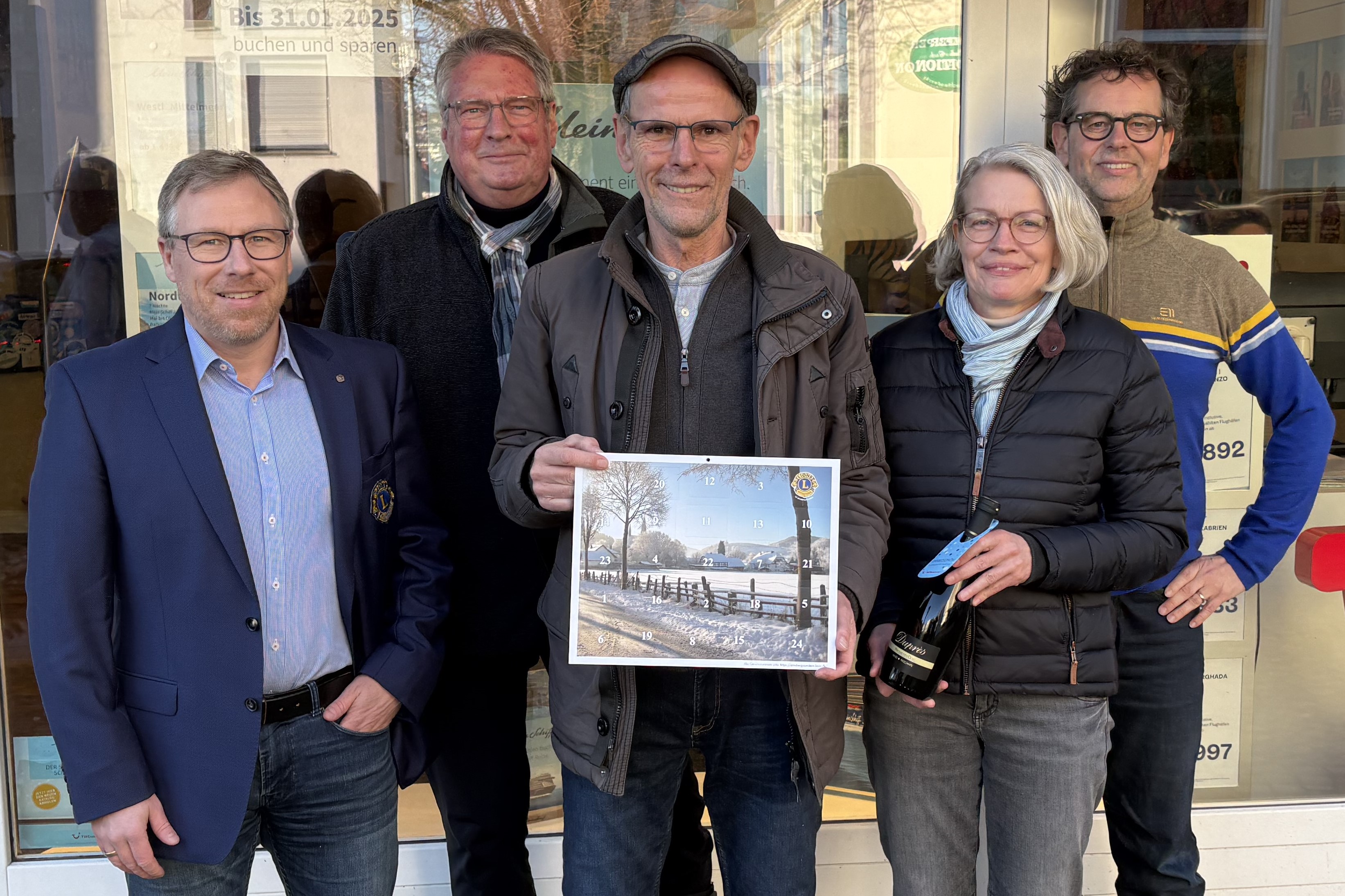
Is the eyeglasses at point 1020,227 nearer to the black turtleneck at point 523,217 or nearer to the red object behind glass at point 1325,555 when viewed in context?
the black turtleneck at point 523,217

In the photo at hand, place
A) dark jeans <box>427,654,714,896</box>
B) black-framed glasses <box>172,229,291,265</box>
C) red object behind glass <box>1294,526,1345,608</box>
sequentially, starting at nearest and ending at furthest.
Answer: black-framed glasses <box>172,229,291,265</box>, dark jeans <box>427,654,714,896</box>, red object behind glass <box>1294,526,1345,608</box>

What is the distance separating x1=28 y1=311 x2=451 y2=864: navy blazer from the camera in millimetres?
1991

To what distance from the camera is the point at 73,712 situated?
6.50 feet

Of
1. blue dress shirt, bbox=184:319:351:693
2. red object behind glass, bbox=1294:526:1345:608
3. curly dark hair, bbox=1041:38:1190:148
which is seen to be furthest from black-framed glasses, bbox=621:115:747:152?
red object behind glass, bbox=1294:526:1345:608

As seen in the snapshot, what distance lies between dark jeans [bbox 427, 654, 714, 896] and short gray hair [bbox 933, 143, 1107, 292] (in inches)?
64.4

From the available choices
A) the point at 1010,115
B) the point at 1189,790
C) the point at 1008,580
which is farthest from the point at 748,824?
the point at 1010,115

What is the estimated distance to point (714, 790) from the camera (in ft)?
7.67

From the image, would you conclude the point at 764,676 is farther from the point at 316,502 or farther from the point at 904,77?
the point at 904,77

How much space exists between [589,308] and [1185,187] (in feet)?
8.03

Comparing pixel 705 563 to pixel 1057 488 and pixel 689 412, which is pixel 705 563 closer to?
pixel 689 412

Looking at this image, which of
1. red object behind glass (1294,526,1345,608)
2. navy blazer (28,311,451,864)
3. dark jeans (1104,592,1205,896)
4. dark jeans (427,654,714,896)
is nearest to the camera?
navy blazer (28,311,451,864)

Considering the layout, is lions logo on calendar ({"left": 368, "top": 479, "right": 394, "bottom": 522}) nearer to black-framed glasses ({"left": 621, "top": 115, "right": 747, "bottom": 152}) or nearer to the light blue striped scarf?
black-framed glasses ({"left": 621, "top": 115, "right": 747, "bottom": 152})

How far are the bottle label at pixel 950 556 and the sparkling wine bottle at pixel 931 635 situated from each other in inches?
0.5

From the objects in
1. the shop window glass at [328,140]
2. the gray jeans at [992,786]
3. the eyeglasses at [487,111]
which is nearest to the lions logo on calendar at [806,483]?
the gray jeans at [992,786]
